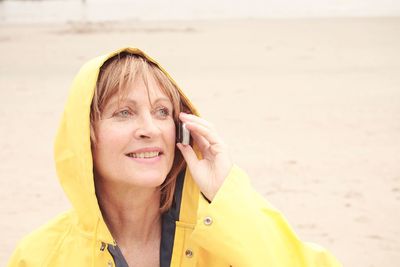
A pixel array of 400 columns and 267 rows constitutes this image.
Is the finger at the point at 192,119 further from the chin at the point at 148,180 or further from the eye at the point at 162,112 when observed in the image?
the chin at the point at 148,180

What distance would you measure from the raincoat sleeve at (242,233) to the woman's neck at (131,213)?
0.26 meters

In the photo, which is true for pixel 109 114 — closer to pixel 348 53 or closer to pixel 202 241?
pixel 202 241

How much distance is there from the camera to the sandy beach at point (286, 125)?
553 centimetres

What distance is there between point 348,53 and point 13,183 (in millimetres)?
13395

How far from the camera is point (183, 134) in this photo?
2299 mm

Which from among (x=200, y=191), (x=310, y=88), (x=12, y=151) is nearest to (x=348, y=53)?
(x=310, y=88)

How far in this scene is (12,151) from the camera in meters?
7.87

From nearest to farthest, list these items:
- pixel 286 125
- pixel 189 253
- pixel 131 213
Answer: pixel 189 253 → pixel 131 213 → pixel 286 125

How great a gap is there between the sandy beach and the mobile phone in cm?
280

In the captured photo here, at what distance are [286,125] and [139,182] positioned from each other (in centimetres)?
702

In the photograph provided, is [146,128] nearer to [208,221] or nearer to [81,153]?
[81,153]

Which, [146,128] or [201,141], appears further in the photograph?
[201,141]

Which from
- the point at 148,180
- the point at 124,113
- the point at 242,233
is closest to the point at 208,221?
the point at 242,233

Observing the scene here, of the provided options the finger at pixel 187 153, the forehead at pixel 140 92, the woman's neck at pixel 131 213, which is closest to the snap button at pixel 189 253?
the woman's neck at pixel 131 213
